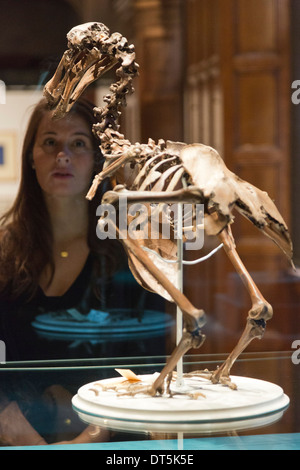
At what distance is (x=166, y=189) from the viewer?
2.28m

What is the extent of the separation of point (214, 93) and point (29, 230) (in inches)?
37.3

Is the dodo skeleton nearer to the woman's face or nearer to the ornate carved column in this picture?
the woman's face

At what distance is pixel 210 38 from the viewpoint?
10.1ft

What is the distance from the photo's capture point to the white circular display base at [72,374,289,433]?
1967mm

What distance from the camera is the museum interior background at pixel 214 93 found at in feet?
9.45

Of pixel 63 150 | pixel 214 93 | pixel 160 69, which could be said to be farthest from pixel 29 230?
pixel 214 93

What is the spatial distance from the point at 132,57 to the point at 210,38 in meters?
0.86

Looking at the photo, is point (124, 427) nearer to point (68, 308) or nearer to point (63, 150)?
point (68, 308)

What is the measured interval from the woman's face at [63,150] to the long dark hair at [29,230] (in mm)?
21

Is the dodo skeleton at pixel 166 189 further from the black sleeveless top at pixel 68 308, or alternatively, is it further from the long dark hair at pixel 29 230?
the black sleeveless top at pixel 68 308

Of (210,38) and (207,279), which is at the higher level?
(210,38)
